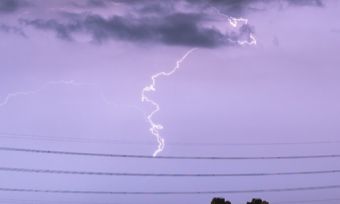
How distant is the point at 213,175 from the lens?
3566 centimetres

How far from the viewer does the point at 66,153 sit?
3309cm

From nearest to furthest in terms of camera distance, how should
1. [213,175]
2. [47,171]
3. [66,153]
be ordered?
[47,171] → [66,153] → [213,175]

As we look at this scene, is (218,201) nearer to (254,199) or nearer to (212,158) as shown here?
(254,199)

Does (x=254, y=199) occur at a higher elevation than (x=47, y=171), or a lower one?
higher

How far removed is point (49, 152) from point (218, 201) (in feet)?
51.3

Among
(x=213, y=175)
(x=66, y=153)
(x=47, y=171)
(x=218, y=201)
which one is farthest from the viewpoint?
(x=218, y=201)

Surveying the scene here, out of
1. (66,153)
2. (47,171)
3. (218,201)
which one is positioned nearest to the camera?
(47,171)

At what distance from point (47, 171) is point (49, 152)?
3.34ft

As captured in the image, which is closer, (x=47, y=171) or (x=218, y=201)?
(x=47, y=171)

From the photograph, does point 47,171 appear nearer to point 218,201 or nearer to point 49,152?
point 49,152

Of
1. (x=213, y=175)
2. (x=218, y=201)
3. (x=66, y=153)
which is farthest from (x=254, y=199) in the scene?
(x=66, y=153)

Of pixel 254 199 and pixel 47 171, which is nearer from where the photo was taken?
pixel 47 171

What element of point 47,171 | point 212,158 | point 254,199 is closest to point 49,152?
point 47,171

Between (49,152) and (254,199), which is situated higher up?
(254,199)
